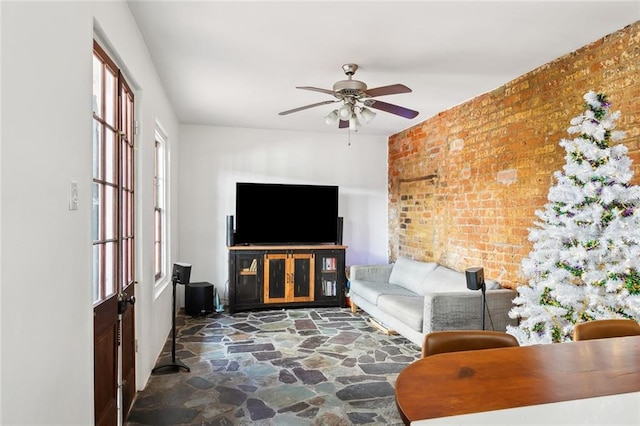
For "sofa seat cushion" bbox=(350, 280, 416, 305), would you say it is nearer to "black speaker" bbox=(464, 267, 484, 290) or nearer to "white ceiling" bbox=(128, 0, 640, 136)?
"black speaker" bbox=(464, 267, 484, 290)

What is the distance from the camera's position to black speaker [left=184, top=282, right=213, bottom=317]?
519 centimetres

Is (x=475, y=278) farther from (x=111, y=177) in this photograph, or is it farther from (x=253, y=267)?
(x=253, y=267)

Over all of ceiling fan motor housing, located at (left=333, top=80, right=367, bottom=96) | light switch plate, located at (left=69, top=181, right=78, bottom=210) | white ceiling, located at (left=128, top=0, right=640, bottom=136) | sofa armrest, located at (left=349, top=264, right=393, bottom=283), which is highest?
white ceiling, located at (left=128, top=0, right=640, bottom=136)

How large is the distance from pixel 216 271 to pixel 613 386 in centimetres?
524

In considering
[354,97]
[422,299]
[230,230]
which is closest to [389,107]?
[354,97]

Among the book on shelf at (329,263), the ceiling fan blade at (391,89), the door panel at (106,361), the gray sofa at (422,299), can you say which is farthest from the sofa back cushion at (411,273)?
the door panel at (106,361)

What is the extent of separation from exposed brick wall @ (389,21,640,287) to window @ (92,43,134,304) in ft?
10.7

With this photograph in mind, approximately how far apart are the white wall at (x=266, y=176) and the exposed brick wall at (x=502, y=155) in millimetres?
695

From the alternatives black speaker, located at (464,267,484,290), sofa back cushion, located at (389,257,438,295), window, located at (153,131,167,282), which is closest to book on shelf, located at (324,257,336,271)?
sofa back cushion, located at (389,257,438,295)

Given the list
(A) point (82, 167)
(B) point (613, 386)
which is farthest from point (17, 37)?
(B) point (613, 386)

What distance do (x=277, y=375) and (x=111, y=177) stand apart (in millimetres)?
2017

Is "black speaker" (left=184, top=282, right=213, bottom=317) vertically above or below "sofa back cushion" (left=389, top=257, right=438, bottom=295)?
below

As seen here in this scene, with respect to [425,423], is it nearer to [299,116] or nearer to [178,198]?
[299,116]

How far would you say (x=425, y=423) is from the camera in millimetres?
1087
